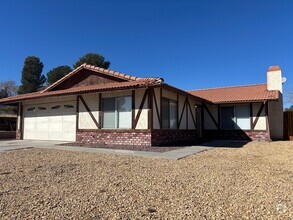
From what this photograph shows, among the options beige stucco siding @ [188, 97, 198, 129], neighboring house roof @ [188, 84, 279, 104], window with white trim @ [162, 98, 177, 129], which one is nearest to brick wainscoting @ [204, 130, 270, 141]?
beige stucco siding @ [188, 97, 198, 129]

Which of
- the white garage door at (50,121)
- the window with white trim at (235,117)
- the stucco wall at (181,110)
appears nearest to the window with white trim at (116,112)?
the stucco wall at (181,110)

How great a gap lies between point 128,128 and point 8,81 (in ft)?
147

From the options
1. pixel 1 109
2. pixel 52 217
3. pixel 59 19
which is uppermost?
pixel 59 19

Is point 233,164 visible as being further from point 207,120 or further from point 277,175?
point 207,120

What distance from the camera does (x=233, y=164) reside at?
20.9 feet

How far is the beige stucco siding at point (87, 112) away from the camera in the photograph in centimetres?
1198

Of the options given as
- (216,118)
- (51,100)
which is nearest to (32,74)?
(51,100)

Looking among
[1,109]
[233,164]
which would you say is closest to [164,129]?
[233,164]

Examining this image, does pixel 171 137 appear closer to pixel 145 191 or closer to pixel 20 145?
pixel 20 145

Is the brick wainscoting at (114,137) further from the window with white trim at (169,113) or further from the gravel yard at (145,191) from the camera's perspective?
the gravel yard at (145,191)

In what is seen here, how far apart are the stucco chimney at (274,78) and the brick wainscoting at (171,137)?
7318mm

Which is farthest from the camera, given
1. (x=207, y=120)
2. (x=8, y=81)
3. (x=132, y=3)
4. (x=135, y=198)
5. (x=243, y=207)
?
(x=8, y=81)

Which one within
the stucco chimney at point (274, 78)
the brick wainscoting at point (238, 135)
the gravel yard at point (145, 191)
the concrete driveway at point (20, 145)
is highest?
the stucco chimney at point (274, 78)

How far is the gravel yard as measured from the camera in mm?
2939
